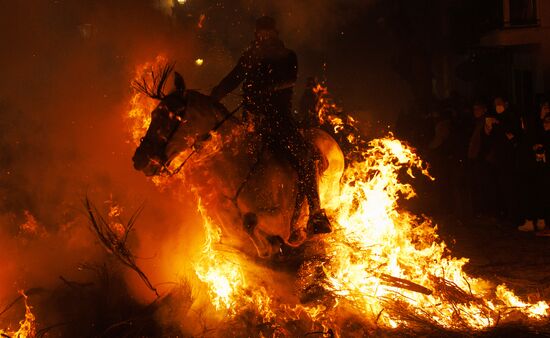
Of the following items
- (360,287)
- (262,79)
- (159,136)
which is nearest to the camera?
(159,136)

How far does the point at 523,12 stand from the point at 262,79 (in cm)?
1467

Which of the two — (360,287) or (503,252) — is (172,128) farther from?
(503,252)

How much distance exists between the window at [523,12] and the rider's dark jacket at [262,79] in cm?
1375

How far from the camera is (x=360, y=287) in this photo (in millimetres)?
5797

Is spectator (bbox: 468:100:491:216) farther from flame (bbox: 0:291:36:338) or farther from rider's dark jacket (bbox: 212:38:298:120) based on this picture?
flame (bbox: 0:291:36:338)

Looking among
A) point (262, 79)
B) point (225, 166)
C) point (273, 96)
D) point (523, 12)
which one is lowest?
point (523, 12)

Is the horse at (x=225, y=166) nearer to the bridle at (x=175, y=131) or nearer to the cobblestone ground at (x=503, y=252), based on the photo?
the bridle at (x=175, y=131)

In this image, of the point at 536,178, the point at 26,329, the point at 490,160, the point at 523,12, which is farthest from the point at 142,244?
the point at 523,12

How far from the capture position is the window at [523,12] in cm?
1648

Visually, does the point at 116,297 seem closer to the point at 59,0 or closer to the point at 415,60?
the point at 59,0

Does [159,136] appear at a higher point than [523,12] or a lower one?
higher

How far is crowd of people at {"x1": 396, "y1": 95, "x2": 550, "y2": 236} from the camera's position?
9805 mm

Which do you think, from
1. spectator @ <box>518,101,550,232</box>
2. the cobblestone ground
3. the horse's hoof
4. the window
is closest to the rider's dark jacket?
the horse's hoof

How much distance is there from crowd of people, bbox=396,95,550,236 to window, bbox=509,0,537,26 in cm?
694
